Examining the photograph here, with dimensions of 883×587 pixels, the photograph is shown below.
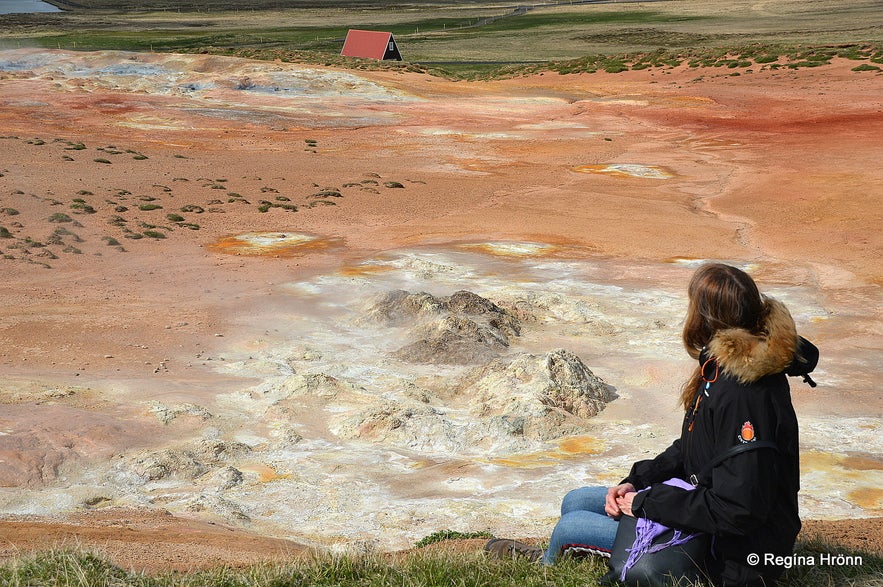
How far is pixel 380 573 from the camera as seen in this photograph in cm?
472

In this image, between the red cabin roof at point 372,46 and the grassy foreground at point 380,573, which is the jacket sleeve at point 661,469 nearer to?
the grassy foreground at point 380,573

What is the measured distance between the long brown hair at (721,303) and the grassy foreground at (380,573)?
4.02 feet

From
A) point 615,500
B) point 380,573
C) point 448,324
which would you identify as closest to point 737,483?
point 615,500

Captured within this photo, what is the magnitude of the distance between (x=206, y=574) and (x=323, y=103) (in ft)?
127

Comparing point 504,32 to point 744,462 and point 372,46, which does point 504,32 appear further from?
point 744,462

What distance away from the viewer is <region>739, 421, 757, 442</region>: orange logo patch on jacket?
3.81 metres

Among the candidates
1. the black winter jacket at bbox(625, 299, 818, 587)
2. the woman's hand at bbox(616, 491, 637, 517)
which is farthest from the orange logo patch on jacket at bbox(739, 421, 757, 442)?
the woman's hand at bbox(616, 491, 637, 517)

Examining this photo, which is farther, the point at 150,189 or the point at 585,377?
the point at 150,189

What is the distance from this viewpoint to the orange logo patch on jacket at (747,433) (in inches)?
150

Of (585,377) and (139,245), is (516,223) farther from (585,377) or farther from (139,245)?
(585,377)

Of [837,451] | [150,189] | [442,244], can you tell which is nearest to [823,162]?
[442,244]

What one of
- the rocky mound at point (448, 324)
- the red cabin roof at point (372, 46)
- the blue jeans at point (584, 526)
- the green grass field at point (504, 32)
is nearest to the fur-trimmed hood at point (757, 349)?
the blue jeans at point (584, 526)

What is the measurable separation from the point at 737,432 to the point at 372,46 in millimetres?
64802

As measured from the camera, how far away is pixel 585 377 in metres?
11.0
